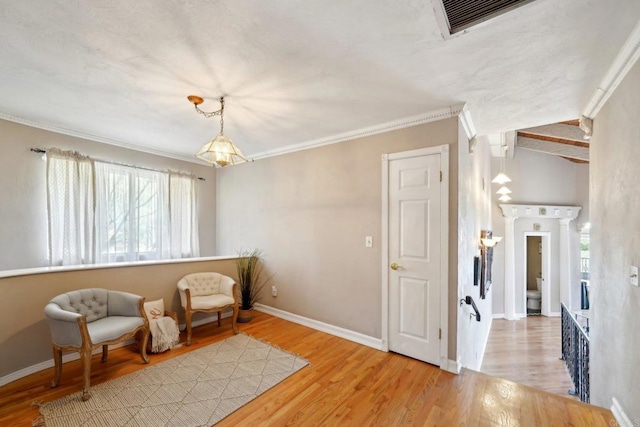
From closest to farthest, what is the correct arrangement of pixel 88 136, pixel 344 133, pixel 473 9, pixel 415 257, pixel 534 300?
pixel 473 9, pixel 415 257, pixel 344 133, pixel 88 136, pixel 534 300

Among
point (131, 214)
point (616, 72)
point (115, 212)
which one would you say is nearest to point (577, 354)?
point (616, 72)

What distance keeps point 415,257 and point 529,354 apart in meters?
4.61

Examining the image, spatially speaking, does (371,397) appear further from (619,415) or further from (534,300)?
(534,300)

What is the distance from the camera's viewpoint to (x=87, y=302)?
103 inches

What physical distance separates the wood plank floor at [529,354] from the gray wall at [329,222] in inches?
130

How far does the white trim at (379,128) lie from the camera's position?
8.81 ft

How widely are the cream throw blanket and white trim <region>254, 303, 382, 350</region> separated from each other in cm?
144

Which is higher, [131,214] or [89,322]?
[131,214]

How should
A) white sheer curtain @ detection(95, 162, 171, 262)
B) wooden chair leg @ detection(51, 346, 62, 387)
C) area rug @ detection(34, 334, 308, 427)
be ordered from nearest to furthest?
area rug @ detection(34, 334, 308, 427)
wooden chair leg @ detection(51, 346, 62, 387)
white sheer curtain @ detection(95, 162, 171, 262)

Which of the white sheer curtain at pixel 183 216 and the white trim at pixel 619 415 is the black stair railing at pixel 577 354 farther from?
the white sheer curtain at pixel 183 216

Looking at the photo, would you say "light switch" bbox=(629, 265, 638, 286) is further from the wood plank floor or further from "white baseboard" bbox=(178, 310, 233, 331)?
"white baseboard" bbox=(178, 310, 233, 331)

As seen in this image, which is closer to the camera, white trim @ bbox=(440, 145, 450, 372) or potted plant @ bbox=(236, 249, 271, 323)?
white trim @ bbox=(440, 145, 450, 372)

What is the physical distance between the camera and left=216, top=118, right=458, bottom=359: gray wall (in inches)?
123

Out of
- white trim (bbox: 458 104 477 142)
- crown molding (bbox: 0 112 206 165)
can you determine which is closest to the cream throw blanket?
crown molding (bbox: 0 112 206 165)
